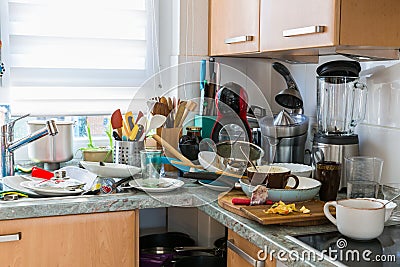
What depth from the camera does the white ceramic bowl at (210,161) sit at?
6.68 ft

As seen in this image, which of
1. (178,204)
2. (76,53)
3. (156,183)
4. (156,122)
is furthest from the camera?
(76,53)

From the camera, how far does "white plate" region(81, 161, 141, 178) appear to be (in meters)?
2.07

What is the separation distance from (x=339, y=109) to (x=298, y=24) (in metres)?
0.44

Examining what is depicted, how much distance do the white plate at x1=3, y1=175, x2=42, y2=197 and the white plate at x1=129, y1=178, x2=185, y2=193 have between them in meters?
0.36

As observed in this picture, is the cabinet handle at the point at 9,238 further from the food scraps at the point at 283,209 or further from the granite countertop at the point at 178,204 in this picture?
the food scraps at the point at 283,209

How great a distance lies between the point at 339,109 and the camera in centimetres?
207

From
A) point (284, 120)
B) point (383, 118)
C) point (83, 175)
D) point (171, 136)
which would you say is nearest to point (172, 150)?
point (171, 136)

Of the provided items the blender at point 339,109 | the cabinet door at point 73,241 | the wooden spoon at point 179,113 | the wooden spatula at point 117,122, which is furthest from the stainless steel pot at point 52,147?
the blender at point 339,109

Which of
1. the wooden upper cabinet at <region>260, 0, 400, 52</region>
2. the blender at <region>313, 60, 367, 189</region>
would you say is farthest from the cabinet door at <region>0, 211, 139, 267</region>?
the wooden upper cabinet at <region>260, 0, 400, 52</region>

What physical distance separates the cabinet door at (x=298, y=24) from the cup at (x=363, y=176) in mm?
462

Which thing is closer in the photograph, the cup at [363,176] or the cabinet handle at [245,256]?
the cabinet handle at [245,256]

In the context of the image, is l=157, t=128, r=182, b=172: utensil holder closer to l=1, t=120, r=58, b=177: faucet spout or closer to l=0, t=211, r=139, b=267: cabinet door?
l=0, t=211, r=139, b=267: cabinet door

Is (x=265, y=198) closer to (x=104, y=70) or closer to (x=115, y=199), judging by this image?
(x=115, y=199)

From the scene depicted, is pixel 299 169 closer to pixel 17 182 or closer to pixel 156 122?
pixel 156 122
